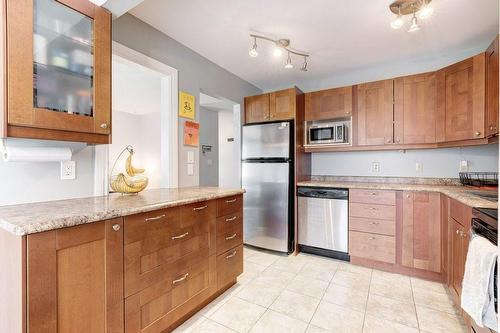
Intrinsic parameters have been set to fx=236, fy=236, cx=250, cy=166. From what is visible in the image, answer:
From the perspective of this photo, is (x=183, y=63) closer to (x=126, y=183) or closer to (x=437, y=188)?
(x=126, y=183)

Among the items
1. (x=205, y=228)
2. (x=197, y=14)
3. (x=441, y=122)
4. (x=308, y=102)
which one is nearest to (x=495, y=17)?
(x=441, y=122)

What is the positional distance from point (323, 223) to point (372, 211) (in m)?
0.56

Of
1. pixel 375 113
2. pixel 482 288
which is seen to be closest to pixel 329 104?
pixel 375 113

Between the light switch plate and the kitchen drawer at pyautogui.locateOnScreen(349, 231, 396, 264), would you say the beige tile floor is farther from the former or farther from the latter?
the light switch plate

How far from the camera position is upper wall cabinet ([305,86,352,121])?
294 centimetres

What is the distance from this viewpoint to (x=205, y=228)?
178cm

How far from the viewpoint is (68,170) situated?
5.05 feet

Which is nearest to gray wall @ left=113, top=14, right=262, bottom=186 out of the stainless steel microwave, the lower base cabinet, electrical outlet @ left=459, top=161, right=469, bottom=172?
the lower base cabinet

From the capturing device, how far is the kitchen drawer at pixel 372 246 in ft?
8.16

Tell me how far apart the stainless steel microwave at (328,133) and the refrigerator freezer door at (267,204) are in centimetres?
55

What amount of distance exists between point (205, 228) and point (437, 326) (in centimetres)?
177

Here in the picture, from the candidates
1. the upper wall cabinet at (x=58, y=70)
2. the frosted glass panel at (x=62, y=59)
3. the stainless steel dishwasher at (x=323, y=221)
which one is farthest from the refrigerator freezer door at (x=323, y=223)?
the frosted glass panel at (x=62, y=59)

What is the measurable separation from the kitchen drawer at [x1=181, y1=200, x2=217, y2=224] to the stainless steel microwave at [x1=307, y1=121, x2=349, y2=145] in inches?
69.9

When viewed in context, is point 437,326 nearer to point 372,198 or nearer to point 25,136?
point 372,198
